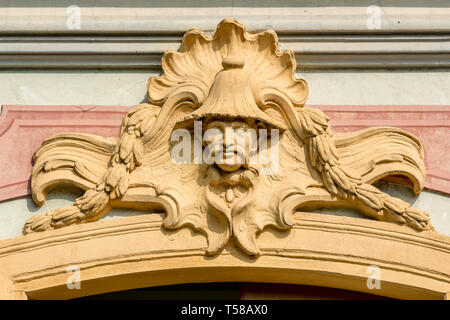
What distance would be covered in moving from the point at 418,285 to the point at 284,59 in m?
1.22

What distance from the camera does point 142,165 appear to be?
4.58 meters

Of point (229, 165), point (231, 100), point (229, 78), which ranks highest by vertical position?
point (229, 78)

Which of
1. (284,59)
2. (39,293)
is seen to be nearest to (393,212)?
(284,59)

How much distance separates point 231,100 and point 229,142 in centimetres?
21

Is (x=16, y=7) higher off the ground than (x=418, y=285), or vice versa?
(x=16, y=7)

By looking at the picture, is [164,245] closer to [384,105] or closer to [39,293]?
[39,293]

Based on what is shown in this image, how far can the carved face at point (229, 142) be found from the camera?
441cm

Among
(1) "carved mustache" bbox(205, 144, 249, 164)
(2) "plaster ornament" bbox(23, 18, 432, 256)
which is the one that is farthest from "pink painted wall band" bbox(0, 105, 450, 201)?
(1) "carved mustache" bbox(205, 144, 249, 164)

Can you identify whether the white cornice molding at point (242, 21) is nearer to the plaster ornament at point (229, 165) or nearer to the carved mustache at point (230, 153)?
the plaster ornament at point (229, 165)

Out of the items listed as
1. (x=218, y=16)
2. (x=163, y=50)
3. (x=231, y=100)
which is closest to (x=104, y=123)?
(x=163, y=50)

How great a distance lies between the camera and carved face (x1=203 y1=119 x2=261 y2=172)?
14.5 feet

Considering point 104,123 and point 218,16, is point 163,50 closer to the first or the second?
point 218,16

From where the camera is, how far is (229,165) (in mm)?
4410

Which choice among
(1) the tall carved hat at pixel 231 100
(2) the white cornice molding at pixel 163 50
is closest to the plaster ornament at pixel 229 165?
(1) the tall carved hat at pixel 231 100
